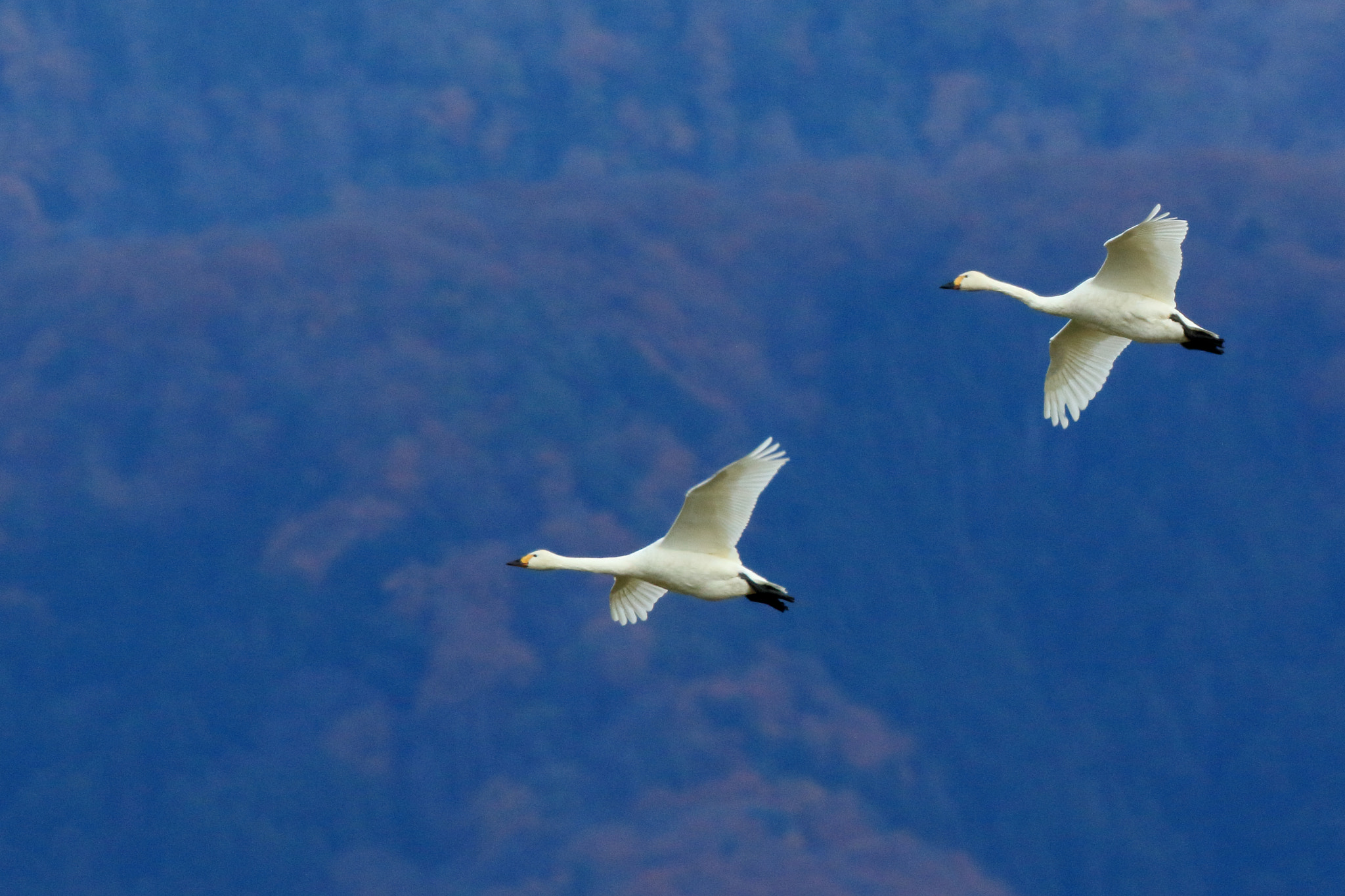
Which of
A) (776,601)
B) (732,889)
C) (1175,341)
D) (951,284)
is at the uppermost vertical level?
(732,889)

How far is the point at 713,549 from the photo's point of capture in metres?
34.0

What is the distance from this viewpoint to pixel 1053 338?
136 ft

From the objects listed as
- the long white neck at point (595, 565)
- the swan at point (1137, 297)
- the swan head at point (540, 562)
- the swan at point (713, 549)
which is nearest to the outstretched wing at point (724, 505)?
the swan at point (713, 549)

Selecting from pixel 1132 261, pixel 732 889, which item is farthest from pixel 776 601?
pixel 732 889

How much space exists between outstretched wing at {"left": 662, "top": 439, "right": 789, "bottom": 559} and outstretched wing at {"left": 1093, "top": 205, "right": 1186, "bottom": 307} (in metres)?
7.06

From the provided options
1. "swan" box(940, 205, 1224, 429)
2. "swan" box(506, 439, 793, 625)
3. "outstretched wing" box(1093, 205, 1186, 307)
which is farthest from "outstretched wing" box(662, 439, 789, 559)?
"outstretched wing" box(1093, 205, 1186, 307)

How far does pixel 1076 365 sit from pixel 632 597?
9709mm

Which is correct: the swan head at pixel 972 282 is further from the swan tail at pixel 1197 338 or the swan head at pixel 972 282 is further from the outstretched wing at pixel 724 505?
the outstretched wing at pixel 724 505

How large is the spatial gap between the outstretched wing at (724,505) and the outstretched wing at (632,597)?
315 cm

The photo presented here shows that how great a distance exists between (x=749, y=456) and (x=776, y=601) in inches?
113

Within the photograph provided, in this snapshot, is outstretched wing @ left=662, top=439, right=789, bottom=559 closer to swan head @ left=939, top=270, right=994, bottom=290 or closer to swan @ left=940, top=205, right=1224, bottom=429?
swan @ left=940, top=205, right=1224, bottom=429

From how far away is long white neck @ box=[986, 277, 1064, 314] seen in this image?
37906 mm

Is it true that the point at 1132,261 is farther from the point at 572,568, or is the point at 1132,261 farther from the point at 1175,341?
the point at 572,568

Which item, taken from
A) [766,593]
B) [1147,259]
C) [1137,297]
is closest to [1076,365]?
[1137,297]
